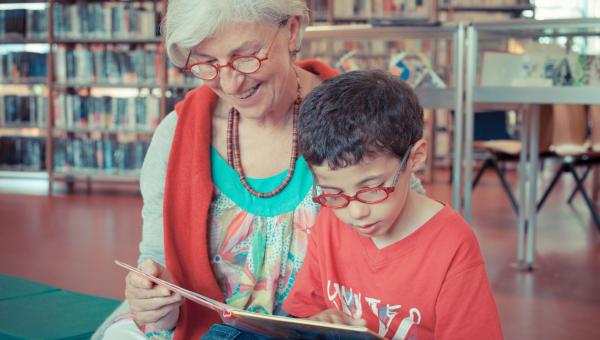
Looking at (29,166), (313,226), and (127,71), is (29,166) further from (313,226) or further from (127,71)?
(313,226)

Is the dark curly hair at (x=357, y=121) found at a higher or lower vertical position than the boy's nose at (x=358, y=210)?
higher

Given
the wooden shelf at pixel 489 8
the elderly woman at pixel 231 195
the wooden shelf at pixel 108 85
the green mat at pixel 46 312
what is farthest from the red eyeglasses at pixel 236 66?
the wooden shelf at pixel 489 8

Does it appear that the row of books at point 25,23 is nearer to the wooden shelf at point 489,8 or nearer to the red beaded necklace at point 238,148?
the wooden shelf at point 489,8

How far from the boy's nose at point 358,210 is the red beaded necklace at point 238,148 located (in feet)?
1.34

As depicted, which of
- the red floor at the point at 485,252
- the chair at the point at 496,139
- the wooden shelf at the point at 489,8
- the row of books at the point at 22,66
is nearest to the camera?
the red floor at the point at 485,252

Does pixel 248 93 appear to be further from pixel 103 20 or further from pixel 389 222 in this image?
pixel 103 20

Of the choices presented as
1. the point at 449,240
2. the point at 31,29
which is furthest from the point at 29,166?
the point at 449,240

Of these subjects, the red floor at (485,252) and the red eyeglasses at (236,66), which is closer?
the red eyeglasses at (236,66)

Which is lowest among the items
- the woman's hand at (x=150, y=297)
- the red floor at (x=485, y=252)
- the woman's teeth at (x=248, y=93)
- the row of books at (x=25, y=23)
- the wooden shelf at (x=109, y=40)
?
the red floor at (x=485, y=252)

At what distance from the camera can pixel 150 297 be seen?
1341 mm

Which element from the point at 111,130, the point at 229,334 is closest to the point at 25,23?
the point at 111,130

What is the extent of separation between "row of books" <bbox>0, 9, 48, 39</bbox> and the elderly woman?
507 cm

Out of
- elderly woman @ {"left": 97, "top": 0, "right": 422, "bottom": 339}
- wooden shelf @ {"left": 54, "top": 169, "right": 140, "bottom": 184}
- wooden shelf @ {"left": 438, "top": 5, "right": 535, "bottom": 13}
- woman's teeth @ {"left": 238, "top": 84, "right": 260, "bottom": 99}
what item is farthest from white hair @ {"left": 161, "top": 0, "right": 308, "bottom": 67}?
wooden shelf @ {"left": 438, "top": 5, "right": 535, "bottom": 13}

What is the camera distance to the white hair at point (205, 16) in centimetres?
135
